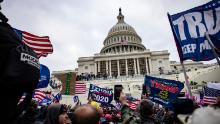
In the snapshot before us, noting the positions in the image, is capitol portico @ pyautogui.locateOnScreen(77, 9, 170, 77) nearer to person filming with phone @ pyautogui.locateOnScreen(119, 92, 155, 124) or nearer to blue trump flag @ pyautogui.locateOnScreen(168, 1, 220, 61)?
blue trump flag @ pyautogui.locateOnScreen(168, 1, 220, 61)

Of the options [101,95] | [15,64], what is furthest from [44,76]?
[15,64]

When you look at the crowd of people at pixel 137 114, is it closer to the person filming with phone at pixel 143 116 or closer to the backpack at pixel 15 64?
the person filming with phone at pixel 143 116

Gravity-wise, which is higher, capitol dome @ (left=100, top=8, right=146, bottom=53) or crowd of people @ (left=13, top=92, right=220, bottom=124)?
capitol dome @ (left=100, top=8, right=146, bottom=53)

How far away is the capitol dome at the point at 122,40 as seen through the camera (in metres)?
85.9

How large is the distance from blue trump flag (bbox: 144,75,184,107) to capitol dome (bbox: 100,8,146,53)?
72.5m

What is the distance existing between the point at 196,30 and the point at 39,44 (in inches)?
238

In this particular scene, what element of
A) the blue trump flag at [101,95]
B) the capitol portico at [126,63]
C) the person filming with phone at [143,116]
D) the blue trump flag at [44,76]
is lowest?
the person filming with phone at [143,116]

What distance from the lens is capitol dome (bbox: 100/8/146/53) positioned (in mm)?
85875

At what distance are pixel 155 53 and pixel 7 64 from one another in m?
74.1

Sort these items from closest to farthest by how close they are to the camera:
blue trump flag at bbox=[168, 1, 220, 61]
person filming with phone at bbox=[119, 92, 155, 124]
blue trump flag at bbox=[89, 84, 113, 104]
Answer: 1. person filming with phone at bbox=[119, 92, 155, 124]
2. blue trump flag at bbox=[168, 1, 220, 61]
3. blue trump flag at bbox=[89, 84, 113, 104]

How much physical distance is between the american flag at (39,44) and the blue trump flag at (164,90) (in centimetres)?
427

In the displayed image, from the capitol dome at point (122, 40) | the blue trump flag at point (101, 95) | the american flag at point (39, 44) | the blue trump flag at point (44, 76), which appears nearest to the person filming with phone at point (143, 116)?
the blue trump flag at point (44, 76)

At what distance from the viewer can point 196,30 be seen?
729 centimetres

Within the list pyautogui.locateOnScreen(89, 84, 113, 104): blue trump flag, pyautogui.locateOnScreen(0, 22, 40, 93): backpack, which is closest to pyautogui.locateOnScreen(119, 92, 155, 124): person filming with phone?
pyautogui.locateOnScreen(0, 22, 40, 93): backpack
